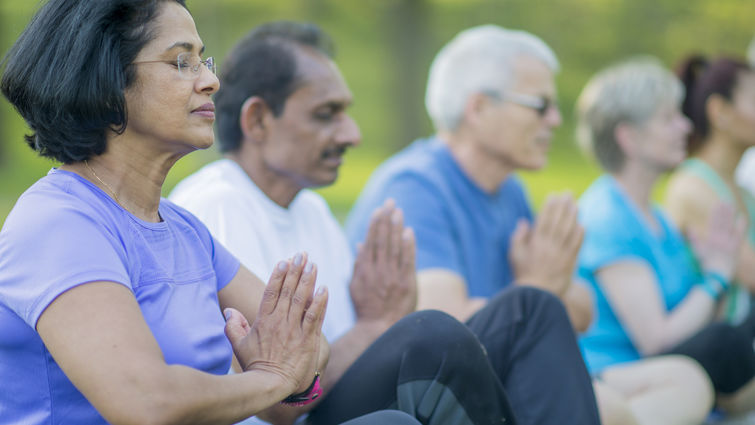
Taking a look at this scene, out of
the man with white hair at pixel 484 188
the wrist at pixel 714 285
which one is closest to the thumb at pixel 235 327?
the man with white hair at pixel 484 188

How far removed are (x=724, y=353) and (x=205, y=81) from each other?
2.52 metres

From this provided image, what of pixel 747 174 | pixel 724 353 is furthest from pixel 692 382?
pixel 747 174

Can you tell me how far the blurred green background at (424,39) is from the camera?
49.6 ft

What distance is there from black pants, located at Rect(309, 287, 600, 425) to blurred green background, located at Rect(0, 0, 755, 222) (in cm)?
1143

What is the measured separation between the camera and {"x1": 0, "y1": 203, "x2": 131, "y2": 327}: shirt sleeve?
1550 millimetres

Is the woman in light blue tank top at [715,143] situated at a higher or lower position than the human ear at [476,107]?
lower

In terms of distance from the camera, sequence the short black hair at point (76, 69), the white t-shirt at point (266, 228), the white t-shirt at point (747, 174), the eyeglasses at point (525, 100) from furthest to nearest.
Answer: the white t-shirt at point (747, 174) < the eyeglasses at point (525, 100) < the white t-shirt at point (266, 228) < the short black hair at point (76, 69)

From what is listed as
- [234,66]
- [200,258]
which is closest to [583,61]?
[234,66]

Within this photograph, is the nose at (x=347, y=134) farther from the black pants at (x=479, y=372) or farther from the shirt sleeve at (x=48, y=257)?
the shirt sleeve at (x=48, y=257)

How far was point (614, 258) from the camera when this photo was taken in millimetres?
3789

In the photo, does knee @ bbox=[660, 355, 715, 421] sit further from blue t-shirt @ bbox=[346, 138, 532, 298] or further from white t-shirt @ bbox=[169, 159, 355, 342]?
white t-shirt @ bbox=[169, 159, 355, 342]

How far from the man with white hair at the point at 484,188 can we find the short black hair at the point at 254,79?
775 mm

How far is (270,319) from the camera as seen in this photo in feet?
6.20

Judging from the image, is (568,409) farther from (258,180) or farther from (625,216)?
(625,216)
